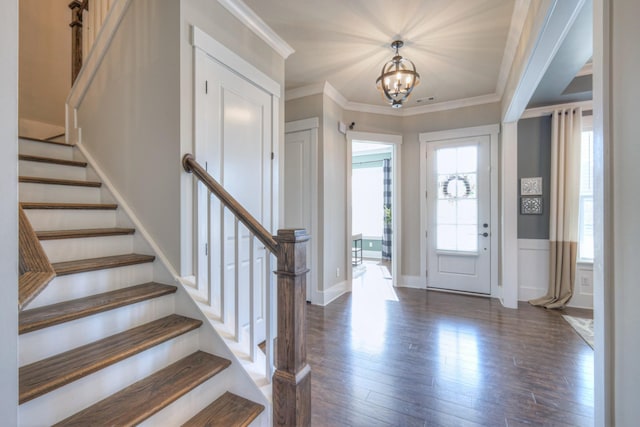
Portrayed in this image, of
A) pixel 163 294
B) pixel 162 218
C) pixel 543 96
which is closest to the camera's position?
pixel 163 294

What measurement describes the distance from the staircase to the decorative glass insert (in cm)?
381

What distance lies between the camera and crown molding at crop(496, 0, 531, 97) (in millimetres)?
2266

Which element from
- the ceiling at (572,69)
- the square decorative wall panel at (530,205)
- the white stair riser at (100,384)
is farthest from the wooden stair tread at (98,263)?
the square decorative wall panel at (530,205)

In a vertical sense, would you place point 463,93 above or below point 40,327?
above

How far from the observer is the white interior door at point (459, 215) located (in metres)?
4.19

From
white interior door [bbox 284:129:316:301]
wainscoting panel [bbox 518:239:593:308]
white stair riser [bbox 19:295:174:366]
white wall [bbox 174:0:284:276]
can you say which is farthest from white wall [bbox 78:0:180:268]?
A: wainscoting panel [bbox 518:239:593:308]

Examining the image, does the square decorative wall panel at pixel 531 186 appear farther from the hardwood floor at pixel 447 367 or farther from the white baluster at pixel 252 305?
the white baluster at pixel 252 305

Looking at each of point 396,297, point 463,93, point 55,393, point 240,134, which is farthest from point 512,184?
point 55,393

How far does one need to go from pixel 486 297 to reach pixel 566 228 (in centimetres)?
136

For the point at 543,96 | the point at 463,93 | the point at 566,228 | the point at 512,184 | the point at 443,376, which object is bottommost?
the point at 443,376

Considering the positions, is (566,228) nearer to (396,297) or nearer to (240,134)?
(396,297)

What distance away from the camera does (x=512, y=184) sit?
12.1ft

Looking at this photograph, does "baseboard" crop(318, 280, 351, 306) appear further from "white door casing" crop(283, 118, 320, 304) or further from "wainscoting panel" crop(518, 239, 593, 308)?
"wainscoting panel" crop(518, 239, 593, 308)

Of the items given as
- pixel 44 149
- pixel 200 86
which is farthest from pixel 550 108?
pixel 44 149
